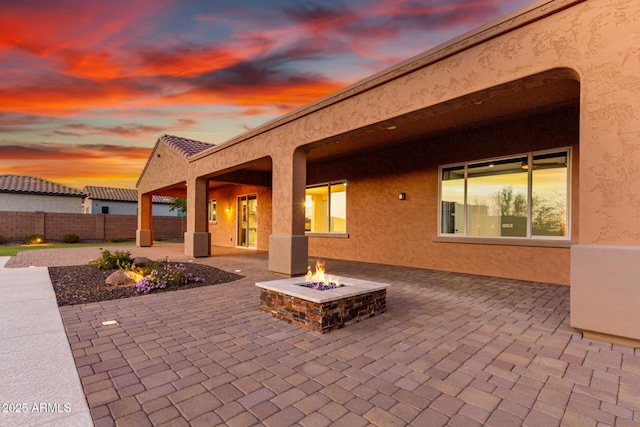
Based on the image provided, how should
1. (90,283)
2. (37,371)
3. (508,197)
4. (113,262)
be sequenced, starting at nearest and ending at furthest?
(37,371) < (90,283) < (508,197) < (113,262)

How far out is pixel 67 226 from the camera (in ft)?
63.2

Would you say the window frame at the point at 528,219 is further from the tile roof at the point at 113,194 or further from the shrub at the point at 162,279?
the tile roof at the point at 113,194

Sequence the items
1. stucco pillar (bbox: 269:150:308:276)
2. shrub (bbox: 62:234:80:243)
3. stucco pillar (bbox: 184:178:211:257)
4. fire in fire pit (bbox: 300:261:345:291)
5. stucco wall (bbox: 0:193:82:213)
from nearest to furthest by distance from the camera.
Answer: fire in fire pit (bbox: 300:261:345:291), stucco pillar (bbox: 269:150:308:276), stucco pillar (bbox: 184:178:211:257), shrub (bbox: 62:234:80:243), stucco wall (bbox: 0:193:82:213)

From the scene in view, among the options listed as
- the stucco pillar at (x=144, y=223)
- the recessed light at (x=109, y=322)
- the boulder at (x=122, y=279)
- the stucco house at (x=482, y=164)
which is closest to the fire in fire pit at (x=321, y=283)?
the recessed light at (x=109, y=322)

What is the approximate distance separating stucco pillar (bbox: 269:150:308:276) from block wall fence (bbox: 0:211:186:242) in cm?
1815

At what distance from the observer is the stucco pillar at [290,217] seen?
23.9 ft

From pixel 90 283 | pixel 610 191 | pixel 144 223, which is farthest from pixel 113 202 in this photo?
pixel 610 191

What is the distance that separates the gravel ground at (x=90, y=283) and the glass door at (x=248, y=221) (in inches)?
253

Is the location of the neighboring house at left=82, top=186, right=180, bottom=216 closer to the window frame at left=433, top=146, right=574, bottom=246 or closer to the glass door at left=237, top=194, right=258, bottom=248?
the glass door at left=237, top=194, right=258, bottom=248

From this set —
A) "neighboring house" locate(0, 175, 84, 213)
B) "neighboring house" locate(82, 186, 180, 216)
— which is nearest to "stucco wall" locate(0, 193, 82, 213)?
"neighboring house" locate(0, 175, 84, 213)

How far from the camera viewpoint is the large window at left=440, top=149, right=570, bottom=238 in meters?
6.77

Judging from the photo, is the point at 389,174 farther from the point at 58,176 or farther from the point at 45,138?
the point at 58,176

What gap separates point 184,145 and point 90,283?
28.1 ft

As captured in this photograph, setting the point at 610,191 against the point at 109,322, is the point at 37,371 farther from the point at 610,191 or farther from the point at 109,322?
the point at 610,191
